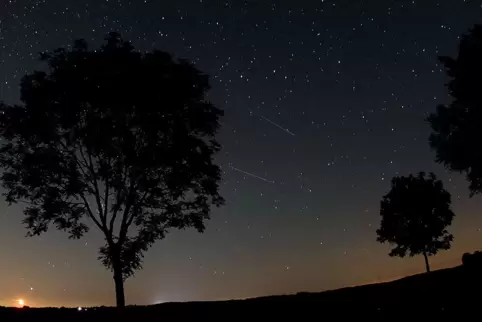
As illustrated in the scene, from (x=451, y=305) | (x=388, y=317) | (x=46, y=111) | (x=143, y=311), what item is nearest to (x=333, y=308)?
(x=388, y=317)

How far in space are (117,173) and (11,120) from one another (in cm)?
613

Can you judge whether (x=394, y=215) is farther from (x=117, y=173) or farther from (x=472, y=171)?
(x=117, y=173)

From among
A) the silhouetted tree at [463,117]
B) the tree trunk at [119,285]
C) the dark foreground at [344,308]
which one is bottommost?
the dark foreground at [344,308]

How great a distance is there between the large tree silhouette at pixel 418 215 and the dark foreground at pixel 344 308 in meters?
24.9

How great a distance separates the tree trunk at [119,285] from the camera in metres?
25.3

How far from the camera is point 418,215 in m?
43.2

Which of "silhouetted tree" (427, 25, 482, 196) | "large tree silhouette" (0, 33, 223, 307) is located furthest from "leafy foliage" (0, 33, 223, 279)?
"silhouetted tree" (427, 25, 482, 196)

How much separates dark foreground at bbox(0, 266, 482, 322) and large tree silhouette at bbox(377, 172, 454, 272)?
81.7 ft

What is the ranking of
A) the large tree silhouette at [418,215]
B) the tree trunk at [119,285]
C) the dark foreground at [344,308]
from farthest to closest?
the large tree silhouette at [418,215] → the tree trunk at [119,285] → the dark foreground at [344,308]

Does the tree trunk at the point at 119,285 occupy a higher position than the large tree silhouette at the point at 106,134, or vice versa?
the large tree silhouette at the point at 106,134

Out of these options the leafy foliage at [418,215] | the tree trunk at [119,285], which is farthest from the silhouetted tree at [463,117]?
the tree trunk at [119,285]

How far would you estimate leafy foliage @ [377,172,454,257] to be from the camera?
43125 millimetres

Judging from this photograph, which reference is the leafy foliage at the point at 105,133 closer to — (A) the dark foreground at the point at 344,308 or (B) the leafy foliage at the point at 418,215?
(A) the dark foreground at the point at 344,308

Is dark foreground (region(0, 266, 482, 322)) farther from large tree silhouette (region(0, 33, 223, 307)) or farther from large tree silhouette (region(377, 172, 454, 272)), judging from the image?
large tree silhouette (region(377, 172, 454, 272))
